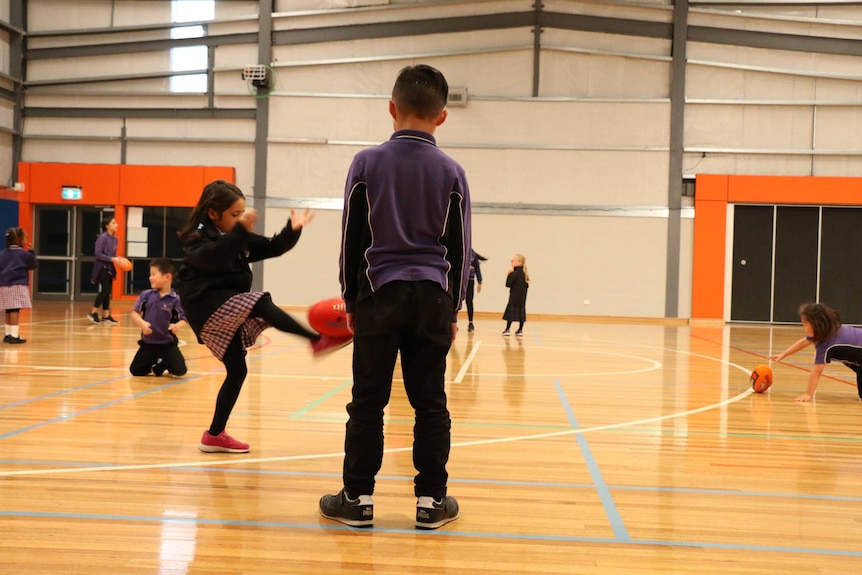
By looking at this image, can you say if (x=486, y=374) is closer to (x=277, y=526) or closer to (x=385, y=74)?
(x=277, y=526)

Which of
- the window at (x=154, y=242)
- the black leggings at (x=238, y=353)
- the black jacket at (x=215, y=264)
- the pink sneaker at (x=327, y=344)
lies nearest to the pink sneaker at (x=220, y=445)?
the black leggings at (x=238, y=353)

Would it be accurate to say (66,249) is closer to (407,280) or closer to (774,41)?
(774,41)

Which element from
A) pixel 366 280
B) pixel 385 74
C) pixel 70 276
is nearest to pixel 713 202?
pixel 385 74

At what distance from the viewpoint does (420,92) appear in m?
2.90

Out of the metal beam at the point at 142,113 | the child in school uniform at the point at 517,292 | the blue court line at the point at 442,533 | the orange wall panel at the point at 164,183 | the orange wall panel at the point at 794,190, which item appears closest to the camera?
the blue court line at the point at 442,533

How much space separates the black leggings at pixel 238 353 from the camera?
384 centimetres

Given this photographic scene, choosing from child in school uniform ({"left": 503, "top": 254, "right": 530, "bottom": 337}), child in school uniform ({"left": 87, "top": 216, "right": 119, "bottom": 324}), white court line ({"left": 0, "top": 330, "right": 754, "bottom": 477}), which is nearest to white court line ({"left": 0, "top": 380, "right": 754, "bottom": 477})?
white court line ({"left": 0, "top": 330, "right": 754, "bottom": 477})

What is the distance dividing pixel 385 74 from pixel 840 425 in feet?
47.6

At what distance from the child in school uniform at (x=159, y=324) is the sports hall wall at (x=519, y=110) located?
11.3 metres

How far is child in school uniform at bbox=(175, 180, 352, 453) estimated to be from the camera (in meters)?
3.76

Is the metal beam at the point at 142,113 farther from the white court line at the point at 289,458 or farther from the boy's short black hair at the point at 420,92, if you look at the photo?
the boy's short black hair at the point at 420,92

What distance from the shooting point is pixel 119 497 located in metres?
3.19

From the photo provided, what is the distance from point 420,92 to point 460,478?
69.1 inches

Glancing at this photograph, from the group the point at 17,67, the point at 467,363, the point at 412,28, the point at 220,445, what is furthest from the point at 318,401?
the point at 17,67
